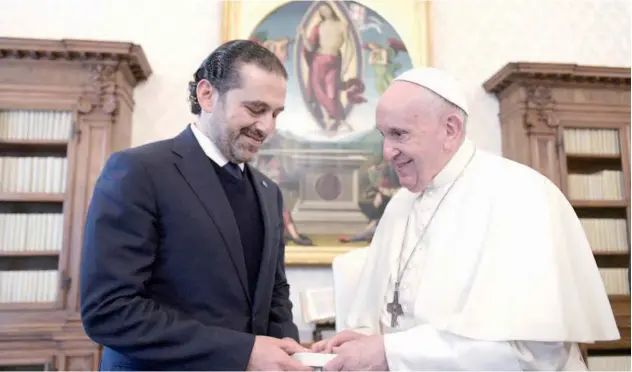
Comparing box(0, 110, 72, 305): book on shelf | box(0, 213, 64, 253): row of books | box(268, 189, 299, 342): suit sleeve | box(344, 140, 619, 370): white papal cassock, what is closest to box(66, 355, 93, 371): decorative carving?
box(0, 110, 72, 305): book on shelf

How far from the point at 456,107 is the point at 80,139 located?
2452 mm

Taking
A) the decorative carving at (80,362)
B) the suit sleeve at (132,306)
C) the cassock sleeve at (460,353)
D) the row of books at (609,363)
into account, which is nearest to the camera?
the suit sleeve at (132,306)

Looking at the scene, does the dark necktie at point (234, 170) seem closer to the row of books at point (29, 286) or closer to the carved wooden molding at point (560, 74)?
the row of books at point (29, 286)

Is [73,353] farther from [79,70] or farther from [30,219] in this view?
[79,70]

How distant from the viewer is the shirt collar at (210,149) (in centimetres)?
166

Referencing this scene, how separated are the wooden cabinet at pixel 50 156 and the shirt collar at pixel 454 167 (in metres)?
2.22

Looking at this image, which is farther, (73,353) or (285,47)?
(285,47)

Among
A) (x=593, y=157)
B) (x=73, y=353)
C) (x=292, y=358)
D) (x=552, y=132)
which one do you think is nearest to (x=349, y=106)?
(x=552, y=132)

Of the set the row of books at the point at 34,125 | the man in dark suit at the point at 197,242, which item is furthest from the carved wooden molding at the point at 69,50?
the man in dark suit at the point at 197,242

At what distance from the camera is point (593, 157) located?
377 cm

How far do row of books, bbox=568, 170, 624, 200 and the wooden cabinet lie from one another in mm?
3167

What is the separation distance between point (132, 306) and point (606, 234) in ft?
11.6

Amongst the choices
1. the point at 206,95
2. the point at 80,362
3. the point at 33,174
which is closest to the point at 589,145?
the point at 206,95

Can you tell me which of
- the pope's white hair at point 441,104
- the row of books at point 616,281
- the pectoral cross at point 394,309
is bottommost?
the row of books at point 616,281
